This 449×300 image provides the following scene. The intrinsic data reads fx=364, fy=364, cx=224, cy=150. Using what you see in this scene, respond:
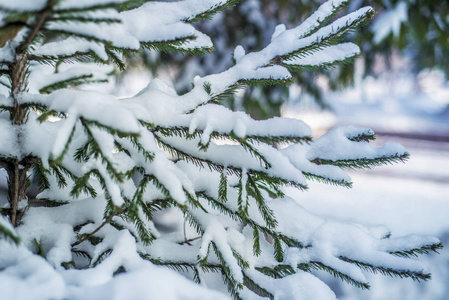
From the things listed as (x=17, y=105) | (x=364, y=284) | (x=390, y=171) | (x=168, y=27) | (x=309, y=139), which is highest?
(x=168, y=27)

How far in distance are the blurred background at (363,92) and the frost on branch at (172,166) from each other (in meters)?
0.46

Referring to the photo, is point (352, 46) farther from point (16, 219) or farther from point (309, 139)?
point (16, 219)

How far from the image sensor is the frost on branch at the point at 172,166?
867mm

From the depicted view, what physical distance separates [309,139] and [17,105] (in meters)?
0.81

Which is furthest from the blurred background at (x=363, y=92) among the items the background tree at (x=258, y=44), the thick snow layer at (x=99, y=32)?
the thick snow layer at (x=99, y=32)

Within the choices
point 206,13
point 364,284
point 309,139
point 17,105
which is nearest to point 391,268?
point 364,284

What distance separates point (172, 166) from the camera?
101 centimetres

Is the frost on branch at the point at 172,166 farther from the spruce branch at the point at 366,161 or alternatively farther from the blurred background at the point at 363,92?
the blurred background at the point at 363,92

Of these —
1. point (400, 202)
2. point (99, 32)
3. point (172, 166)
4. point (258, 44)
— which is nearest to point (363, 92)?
point (400, 202)

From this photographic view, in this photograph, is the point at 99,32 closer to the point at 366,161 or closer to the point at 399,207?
the point at 366,161

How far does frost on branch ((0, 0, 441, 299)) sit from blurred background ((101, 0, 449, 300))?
1.50ft

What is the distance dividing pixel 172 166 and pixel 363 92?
804 cm

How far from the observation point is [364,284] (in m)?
1.10

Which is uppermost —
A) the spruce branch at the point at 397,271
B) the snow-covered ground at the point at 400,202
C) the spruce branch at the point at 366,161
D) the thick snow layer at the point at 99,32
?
the thick snow layer at the point at 99,32
